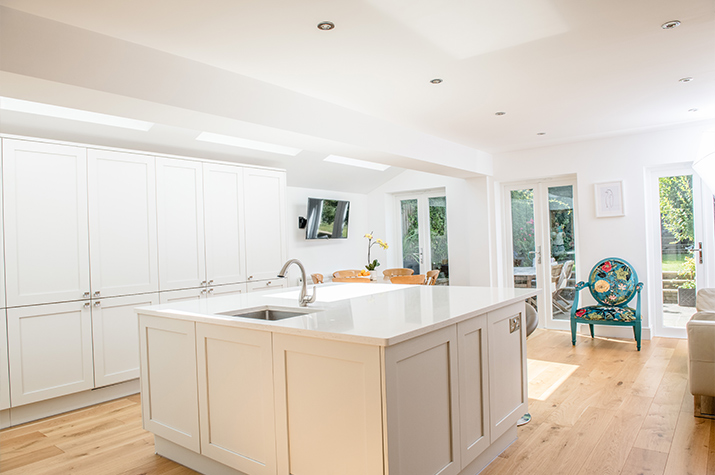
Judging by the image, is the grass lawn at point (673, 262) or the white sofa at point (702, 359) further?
the grass lawn at point (673, 262)

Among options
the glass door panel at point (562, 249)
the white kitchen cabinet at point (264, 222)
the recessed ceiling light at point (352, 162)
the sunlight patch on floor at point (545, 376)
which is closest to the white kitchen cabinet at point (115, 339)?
the white kitchen cabinet at point (264, 222)

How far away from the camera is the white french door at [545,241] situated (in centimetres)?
600

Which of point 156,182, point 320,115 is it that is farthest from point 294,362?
point 156,182

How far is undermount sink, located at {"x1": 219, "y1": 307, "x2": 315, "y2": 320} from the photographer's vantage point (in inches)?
101

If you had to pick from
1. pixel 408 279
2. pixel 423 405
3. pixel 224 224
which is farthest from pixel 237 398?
pixel 408 279

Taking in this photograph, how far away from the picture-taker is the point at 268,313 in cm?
272

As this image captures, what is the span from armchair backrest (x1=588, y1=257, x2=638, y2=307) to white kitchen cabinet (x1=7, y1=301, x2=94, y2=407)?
5109 mm

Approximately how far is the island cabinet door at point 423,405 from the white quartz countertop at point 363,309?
81mm

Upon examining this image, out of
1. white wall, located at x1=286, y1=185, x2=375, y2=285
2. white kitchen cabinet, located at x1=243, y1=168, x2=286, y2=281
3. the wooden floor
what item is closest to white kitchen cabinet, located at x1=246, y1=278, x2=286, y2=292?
white kitchen cabinet, located at x1=243, y1=168, x2=286, y2=281

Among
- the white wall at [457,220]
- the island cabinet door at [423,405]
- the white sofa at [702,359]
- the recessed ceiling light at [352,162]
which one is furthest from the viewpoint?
the white wall at [457,220]

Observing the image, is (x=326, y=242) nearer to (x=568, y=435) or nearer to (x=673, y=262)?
(x=673, y=262)

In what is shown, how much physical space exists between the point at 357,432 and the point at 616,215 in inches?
189

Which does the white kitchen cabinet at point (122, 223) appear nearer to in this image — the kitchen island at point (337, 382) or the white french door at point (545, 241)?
the kitchen island at point (337, 382)

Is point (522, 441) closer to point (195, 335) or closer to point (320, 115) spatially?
point (195, 335)
